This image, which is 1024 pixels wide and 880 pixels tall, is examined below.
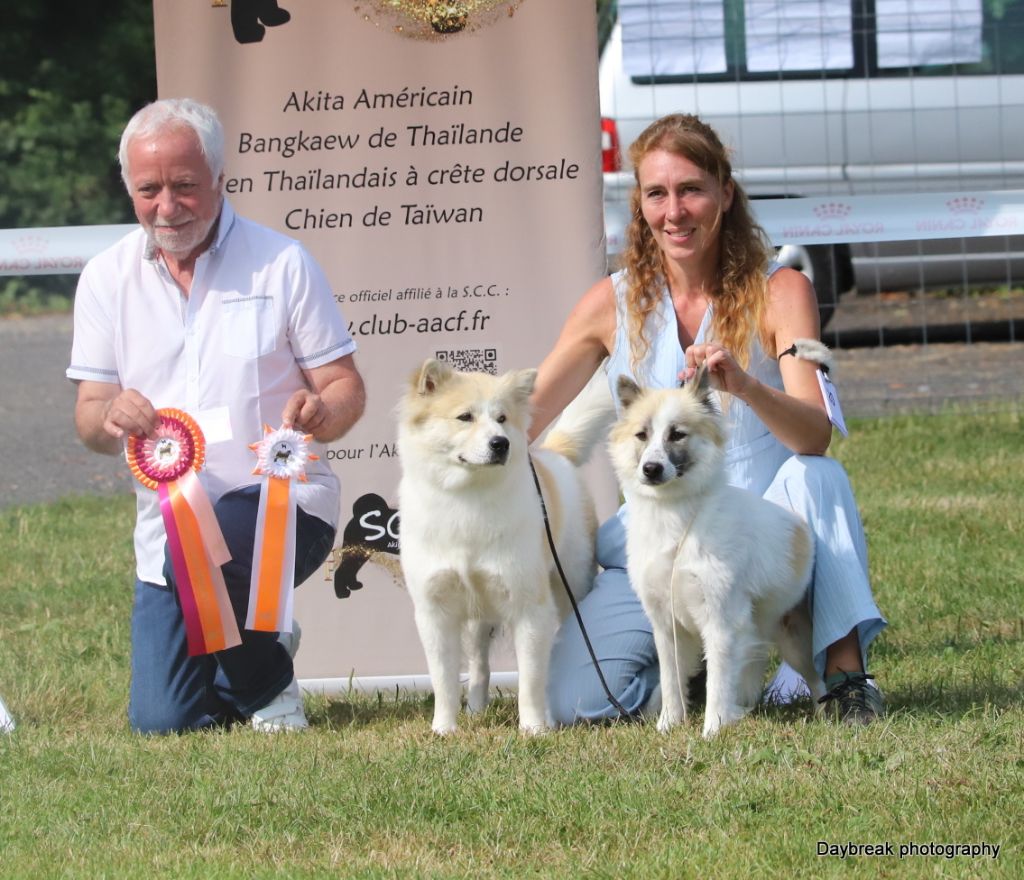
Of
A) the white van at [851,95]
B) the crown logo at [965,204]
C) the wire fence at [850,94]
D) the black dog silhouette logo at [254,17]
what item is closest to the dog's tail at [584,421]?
the black dog silhouette logo at [254,17]

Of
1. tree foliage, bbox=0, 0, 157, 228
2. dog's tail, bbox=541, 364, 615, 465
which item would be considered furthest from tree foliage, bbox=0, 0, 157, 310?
dog's tail, bbox=541, 364, 615, 465

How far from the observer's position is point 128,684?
4.67m

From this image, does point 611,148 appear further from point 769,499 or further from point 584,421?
point 769,499

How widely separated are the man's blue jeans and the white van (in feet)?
16.3

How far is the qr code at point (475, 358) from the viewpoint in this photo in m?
4.47

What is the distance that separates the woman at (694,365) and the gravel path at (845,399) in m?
4.34

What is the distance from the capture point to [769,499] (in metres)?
4.00

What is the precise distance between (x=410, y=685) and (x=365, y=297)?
3.72 feet

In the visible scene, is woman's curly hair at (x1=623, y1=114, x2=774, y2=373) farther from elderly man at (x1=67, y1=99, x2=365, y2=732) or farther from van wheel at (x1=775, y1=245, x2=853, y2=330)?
van wheel at (x1=775, y1=245, x2=853, y2=330)

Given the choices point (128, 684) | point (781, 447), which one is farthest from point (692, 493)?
point (128, 684)

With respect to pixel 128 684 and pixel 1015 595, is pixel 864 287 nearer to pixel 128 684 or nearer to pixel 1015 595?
pixel 1015 595

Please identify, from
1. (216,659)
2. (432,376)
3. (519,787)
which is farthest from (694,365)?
(216,659)

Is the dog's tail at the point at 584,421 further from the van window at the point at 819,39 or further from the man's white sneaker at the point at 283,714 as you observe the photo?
the van window at the point at 819,39

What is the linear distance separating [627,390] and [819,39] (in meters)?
5.80
